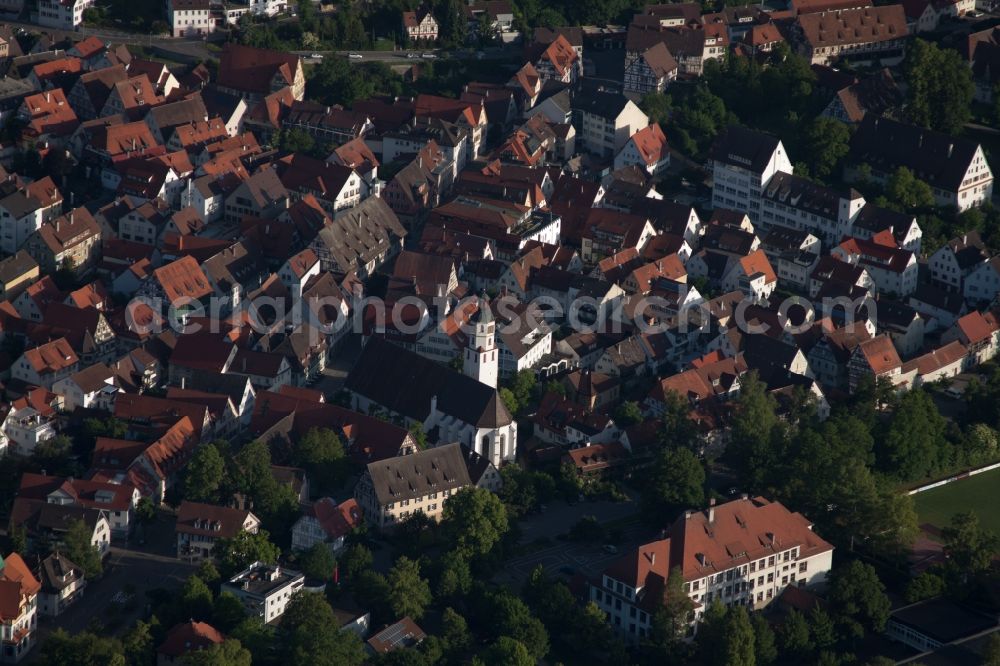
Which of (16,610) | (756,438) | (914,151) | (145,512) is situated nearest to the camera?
(16,610)

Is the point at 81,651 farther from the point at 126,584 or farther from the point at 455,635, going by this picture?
the point at 455,635

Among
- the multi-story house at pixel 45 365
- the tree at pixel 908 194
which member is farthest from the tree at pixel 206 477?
the tree at pixel 908 194

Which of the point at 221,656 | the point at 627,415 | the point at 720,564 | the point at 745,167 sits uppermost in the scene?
the point at 221,656

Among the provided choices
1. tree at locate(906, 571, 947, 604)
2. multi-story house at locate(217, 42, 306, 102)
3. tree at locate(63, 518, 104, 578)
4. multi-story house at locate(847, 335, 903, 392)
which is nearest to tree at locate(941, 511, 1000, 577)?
tree at locate(906, 571, 947, 604)

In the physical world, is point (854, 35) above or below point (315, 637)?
above

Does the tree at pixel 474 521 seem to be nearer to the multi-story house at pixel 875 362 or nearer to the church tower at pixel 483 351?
the church tower at pixel 483 351

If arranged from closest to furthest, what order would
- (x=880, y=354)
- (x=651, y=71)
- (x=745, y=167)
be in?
(x=880, y=354)
(x=745, y=167)
(x=651, y=71)

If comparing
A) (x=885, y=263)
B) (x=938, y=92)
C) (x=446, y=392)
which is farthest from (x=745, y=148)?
(x=446, y=392)

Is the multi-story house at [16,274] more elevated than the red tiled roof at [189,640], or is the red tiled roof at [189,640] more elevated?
the red tiled roof at [189,640]
